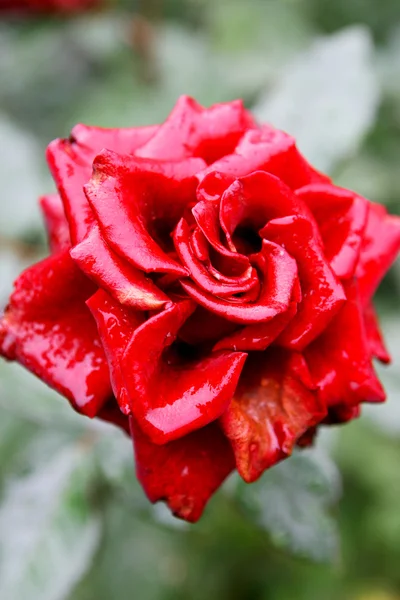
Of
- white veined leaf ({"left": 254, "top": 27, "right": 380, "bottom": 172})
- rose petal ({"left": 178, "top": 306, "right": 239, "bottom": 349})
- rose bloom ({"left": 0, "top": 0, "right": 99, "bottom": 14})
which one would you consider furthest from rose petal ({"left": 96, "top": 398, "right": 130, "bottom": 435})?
rose bloom ({"left": 0, "top": 0, "right": 99, "bottom": 14})

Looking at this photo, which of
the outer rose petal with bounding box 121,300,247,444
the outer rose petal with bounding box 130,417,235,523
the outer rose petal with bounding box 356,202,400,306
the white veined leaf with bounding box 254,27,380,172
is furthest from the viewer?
the white veined leaf with bounding box 254,27,380,172

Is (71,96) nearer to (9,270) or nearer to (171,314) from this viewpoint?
(9,270)

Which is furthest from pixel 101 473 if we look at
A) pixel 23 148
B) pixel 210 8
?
pixel 210 8

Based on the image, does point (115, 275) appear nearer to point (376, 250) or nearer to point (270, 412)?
point (270, 412)

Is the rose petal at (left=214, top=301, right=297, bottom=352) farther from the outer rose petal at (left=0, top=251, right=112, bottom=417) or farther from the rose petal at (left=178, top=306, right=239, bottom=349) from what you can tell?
the outer rose petal at (left=0, top=251, right=112, bottom=417)

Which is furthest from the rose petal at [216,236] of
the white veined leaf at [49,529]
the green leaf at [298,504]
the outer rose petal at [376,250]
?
the white veined leaf at [49,529]

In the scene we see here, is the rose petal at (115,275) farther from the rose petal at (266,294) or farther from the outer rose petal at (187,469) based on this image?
the outer rose petal at (187,469)

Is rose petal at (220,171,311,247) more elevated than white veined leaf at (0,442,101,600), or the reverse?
rose petal at (220,171,311,247)

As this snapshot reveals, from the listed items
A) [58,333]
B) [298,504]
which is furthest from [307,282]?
[298,504]
